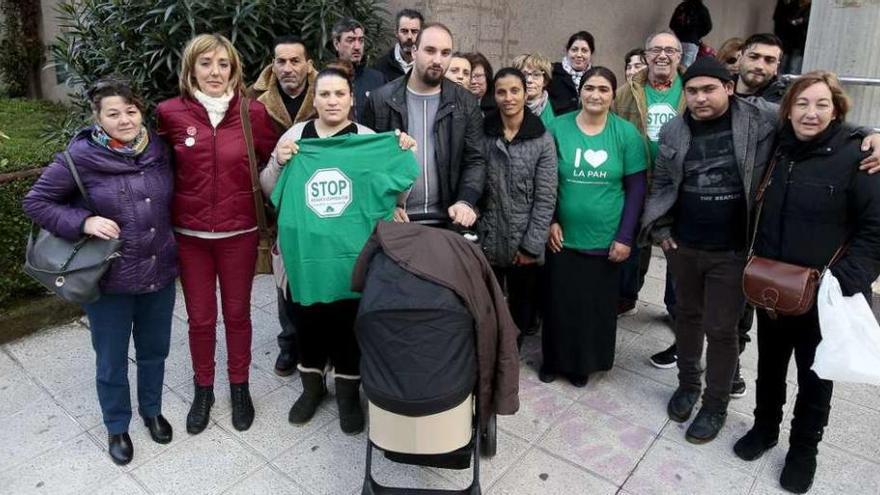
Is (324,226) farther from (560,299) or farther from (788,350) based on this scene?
(788,350)

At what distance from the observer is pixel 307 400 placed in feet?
11.2

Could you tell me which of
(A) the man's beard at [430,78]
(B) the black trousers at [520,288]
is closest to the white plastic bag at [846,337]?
(B) the black trousers at [520,288]

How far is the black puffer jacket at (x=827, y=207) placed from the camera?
8.27ft

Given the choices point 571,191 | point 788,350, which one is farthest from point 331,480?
point 788,350

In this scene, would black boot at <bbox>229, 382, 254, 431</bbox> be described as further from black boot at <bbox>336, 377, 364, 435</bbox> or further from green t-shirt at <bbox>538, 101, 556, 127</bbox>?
green t-shirt at <bbox>538, 101, 556, 127</bbox>

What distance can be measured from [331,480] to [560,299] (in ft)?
5.23

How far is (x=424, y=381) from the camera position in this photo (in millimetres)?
2367

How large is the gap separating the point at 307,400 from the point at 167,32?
345 centimetres

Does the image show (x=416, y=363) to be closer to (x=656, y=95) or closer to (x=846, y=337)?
(x=846, y=337)

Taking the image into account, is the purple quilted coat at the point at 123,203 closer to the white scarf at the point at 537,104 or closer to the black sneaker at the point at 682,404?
the white scarf at the point at 537,104

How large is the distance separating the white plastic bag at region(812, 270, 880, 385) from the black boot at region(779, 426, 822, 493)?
0.42 meters

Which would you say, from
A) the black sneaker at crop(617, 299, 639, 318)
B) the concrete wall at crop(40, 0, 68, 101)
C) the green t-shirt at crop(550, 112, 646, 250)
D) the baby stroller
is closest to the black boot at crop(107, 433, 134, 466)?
the baby stroller

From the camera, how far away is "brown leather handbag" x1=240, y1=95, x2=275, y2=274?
3029mm

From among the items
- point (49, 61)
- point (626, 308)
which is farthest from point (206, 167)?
point (49, 61)
